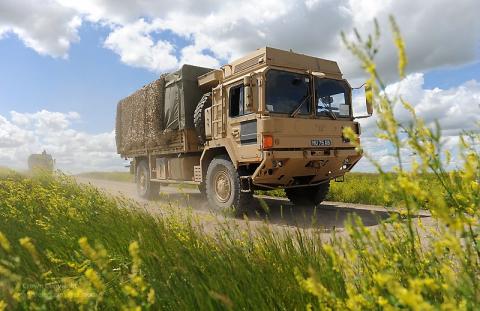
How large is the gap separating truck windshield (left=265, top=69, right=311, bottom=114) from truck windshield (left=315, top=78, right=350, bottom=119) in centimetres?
25

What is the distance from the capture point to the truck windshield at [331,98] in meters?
8.32

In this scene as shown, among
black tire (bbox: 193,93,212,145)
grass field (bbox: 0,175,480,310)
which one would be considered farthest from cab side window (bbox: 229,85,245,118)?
grass field (bbox: 0,175,480,310)

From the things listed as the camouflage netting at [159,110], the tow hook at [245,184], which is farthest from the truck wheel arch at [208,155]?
A: the camouflage netting at [159,110]

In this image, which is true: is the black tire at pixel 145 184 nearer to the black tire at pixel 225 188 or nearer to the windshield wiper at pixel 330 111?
the black tire at pixel 225 188

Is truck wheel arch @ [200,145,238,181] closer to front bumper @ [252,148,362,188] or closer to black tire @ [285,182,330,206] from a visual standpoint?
front bumper @ [252,148,362,188]

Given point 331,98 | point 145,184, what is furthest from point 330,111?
point 145,184

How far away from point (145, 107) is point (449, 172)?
11.6 meters

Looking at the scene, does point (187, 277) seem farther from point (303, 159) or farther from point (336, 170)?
point (336, 170)

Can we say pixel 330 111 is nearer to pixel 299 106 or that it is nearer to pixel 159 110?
pixel 299 106

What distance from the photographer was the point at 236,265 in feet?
8.18

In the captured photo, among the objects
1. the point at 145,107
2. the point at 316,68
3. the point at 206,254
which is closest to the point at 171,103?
the point at 145,107

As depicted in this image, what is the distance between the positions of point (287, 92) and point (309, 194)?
285 centimetres

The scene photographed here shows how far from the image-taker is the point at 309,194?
9.70 m

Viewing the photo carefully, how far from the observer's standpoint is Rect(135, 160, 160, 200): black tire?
1299 cm
